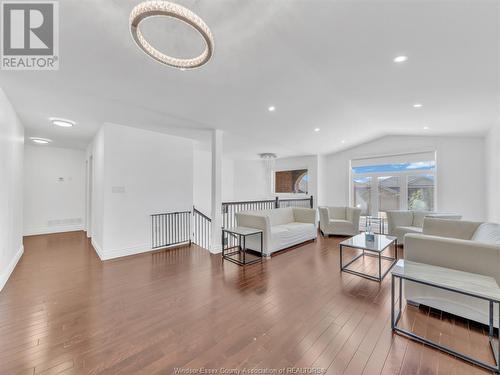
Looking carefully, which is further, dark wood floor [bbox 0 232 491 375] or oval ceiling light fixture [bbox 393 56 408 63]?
oval ceiling light fixture [bbox 393 56 408 63]

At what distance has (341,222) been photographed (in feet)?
18.5

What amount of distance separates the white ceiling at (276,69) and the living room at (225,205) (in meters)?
0.02

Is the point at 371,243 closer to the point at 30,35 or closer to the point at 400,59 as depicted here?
the point at 400,59

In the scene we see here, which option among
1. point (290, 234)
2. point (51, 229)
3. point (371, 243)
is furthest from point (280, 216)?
point (51, 229)

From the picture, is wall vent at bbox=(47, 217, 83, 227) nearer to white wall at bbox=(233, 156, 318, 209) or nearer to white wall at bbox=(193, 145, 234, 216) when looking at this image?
white wall at bbox=(193, 145, 234, 216)

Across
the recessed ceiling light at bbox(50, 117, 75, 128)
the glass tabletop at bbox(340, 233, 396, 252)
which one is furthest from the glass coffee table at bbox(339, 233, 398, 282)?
the recessed ceiling light at bbox(50, 117, 75, 128)

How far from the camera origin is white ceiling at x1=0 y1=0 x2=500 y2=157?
174cm

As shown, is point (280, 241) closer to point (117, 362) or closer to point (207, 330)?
point (207, 330)

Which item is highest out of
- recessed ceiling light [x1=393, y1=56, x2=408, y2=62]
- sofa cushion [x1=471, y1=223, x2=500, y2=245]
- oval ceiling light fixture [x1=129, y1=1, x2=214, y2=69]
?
recessed ceiling light [x1=393, y1=56, x2=408, y2=62]

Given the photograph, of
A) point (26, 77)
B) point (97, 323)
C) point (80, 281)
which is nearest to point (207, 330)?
point (97, 323)

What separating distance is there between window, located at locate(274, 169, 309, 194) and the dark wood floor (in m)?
5.04

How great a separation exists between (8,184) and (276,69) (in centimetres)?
414

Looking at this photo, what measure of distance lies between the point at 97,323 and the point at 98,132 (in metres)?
3.85

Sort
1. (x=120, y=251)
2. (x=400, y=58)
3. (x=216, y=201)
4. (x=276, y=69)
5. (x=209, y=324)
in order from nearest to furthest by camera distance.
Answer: (x=209, y=324) → (x=400, y=58) → (x=276, y=69) → (x=120, y=251) → (x=216, y=201)
